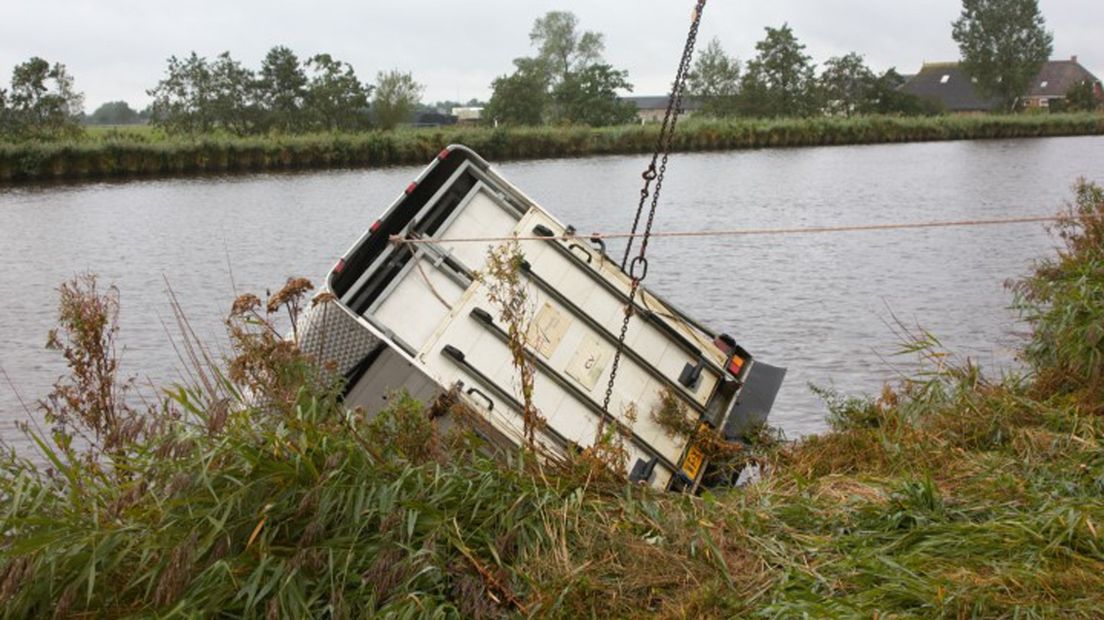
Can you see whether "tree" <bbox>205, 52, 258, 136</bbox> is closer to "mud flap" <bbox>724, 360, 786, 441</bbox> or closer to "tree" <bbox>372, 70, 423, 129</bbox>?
"tree" <bbox>372, 70, 423, 129</bbox>

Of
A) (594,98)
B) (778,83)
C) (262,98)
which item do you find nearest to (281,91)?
(262,98)

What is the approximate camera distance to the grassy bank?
167ft

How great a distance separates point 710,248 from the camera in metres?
26.6

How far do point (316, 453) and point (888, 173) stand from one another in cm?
4417

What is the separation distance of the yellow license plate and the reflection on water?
287 cm

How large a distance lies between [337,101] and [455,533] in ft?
216

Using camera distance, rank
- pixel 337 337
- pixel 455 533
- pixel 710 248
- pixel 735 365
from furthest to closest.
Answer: pixel 710 248 < pixel 735 365 < pixel 337 337 < pixel 455 533

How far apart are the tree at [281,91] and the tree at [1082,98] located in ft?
172

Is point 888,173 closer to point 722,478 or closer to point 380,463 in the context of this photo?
point 722,478

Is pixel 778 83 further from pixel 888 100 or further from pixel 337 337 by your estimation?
pixel 337 337

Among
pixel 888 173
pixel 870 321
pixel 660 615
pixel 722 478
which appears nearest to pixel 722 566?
pixel 660 615

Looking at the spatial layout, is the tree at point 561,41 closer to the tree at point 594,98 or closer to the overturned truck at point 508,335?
the tree at point 594,98

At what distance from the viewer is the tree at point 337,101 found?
69125 millimetres

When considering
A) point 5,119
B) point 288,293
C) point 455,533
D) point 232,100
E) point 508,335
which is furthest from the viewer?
point 232,100
